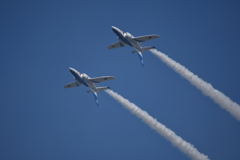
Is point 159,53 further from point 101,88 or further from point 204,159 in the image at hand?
point 204,159

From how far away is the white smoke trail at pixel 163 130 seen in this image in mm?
75500

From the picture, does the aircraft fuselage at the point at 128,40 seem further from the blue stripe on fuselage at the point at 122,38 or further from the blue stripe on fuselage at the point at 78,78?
the blue stripe on fuselage at the point at 78,78

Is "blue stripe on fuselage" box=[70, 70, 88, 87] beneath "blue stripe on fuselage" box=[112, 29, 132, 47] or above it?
beneath

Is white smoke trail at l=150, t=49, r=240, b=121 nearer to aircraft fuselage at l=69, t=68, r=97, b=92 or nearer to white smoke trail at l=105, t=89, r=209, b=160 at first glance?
white smoke trail at l=105, t=89, r=209, b=160

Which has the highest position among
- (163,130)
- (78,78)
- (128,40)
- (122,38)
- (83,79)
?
(128,40)

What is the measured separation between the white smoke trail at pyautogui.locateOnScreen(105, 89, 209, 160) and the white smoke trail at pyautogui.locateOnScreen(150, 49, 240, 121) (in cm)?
993

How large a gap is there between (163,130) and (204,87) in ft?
38.8

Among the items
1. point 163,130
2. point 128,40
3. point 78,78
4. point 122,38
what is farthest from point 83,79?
point 163,130

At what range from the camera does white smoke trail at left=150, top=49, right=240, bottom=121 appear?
74812 millimetres

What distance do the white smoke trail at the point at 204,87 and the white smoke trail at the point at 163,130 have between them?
9928 mm

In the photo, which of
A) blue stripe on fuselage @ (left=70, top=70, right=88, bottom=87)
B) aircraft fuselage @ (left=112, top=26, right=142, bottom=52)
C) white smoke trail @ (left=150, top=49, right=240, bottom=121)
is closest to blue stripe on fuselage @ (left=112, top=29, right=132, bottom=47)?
aircraft fuselage @ (left=112, top=26, right=142, bottom=52)

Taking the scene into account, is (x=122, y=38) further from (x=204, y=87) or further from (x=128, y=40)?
(x=204, y=87)

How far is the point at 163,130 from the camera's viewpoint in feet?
261

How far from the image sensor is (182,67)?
277 ft
